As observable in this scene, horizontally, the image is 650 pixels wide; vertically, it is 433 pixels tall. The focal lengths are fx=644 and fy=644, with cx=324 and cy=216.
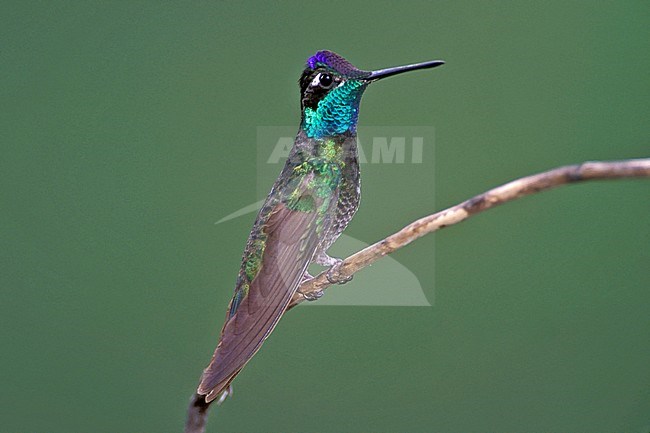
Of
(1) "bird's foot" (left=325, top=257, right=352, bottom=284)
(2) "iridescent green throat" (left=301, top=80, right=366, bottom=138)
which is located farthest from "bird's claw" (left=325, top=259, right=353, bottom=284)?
(2) "iridescent green throat" (left=301, top=80, right=366, bottom=138)

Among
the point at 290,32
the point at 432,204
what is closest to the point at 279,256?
the point at 432,204

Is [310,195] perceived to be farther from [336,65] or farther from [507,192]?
[507,192]

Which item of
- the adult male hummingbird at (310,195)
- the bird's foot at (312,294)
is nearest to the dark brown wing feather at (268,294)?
the adult male hummingbird at (310,195)

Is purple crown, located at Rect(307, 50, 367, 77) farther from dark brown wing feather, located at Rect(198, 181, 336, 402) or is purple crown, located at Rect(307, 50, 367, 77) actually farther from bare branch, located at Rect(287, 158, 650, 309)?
bare branch, located at Rect(287, 158, 650, 309)

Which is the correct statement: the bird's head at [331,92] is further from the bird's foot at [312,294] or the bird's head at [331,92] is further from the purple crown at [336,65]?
the bird's foot at [312,294]

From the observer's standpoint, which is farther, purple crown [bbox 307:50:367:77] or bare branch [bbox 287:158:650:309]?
purple crown [bbox 307:50:367:77]

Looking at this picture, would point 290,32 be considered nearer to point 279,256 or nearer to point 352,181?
point 352,181
